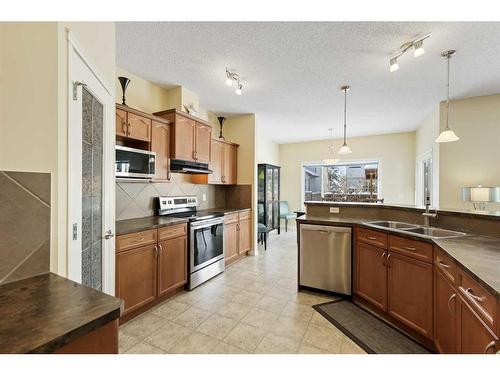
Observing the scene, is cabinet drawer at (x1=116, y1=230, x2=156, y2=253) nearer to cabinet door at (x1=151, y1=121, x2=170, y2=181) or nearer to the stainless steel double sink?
cabinet door at (x1=151, y1=121, x2=170, y2=181)

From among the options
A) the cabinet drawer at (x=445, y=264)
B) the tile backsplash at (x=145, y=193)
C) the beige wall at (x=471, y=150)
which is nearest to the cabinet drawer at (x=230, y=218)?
the tile backsplash at (x=145, y=193)

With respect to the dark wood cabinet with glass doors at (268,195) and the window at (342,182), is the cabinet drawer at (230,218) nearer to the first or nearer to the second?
the dark wood cabinet with glass doors at (268,195)

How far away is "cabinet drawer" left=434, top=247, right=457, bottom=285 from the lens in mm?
1412

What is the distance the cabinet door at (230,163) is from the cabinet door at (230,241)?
0.89 metres

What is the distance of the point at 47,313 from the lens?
714 mm

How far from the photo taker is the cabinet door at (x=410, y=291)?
69.5 inches

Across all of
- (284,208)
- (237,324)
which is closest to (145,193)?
(237,324)

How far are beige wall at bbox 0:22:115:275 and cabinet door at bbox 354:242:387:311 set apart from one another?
2396 millimetres

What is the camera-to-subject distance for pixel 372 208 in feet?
9.57

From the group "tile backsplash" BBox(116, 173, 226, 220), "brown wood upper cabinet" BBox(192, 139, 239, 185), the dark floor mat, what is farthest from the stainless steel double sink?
"tile backsplash" BBox(116, 173, 226, 220)

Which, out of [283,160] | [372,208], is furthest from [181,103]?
[283,160]

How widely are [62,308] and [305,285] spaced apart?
255 centimetres

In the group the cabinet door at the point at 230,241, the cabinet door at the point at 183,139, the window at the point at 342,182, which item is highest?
the cabinet door at the point at 183,139
